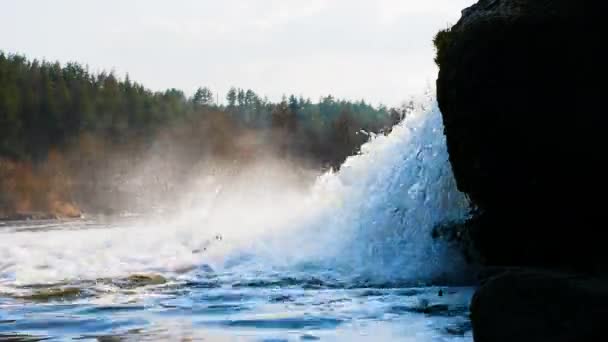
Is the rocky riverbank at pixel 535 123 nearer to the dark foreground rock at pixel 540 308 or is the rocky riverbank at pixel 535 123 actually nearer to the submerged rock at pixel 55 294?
the dark foreground rock at pixel 540 308

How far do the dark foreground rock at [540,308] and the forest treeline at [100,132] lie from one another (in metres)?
66.3

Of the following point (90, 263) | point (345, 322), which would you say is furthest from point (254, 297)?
point (90, 263)

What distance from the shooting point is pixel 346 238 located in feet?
39.7

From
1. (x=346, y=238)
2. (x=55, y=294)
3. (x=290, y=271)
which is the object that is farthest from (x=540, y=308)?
(x=346, y=238)

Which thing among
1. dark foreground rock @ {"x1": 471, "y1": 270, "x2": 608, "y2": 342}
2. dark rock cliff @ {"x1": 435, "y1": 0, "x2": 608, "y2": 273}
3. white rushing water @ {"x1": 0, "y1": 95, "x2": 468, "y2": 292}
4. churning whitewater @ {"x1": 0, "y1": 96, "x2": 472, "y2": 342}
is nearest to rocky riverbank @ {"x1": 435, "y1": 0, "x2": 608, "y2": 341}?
dark rock cliff @ {"x1": 435, "y1": 0, "x2": 608, "y2": 273}

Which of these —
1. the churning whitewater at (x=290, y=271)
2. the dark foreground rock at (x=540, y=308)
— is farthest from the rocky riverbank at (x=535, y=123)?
the dark foreground rock at (x=540, y=308)

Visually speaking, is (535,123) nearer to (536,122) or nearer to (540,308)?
(536,122)

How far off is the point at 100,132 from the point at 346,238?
83.3 meters

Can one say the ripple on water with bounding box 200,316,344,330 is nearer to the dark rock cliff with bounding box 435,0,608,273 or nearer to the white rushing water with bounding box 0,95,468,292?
the dark rock cliff with bounding box 435,0,608,273

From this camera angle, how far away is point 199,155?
100562mm

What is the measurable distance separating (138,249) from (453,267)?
565 cm

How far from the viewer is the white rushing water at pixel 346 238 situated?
1094 centimetres

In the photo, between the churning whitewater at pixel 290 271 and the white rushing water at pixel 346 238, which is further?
the white rushing water at pixel 346 238

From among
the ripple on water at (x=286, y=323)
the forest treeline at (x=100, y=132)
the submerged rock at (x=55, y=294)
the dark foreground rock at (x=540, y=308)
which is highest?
the forest treeline at (x=100, y=132)
